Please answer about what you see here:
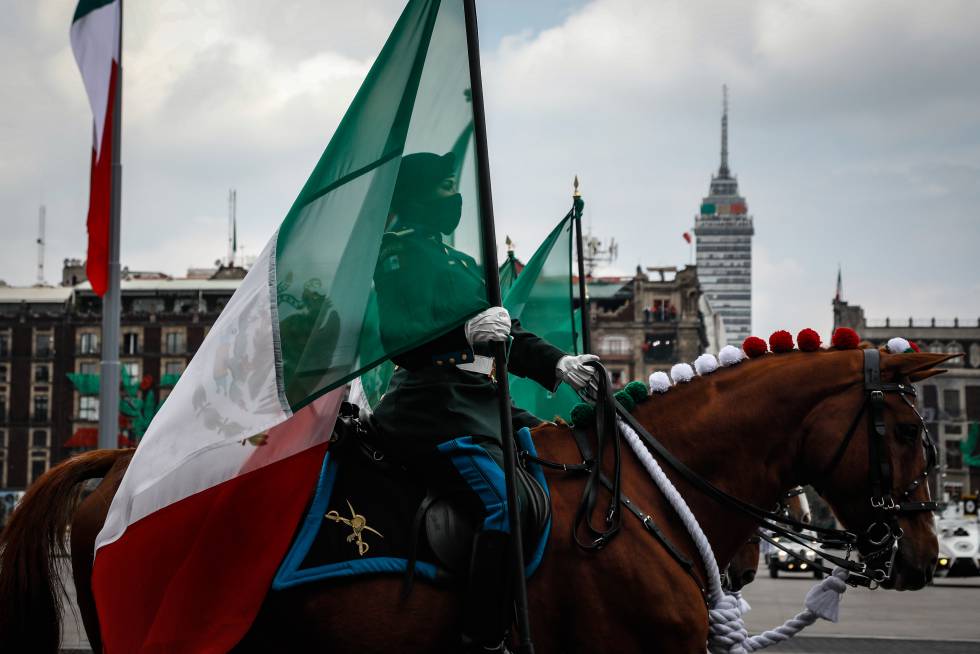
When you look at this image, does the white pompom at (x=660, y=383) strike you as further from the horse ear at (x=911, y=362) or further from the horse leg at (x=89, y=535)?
the horse leg at (x=89, y=535)

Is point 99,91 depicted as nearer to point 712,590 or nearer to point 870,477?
point 712,590

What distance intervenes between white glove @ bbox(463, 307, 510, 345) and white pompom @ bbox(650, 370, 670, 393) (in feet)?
3.17

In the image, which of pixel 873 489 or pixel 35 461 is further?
pixel 35 461

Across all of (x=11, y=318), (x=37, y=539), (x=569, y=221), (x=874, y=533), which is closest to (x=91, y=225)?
(x=569, y=221)

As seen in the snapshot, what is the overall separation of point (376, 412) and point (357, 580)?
0.71m

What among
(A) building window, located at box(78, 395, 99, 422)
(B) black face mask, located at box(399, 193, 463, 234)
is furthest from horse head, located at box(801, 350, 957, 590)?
(A) building window, located at box(78, 395, 99, 422)

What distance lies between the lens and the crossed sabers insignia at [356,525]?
4.52m

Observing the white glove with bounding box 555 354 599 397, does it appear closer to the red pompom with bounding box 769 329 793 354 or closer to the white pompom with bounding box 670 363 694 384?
the white pompom with bounding box 670 363 694 384

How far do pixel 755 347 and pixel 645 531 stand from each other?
114cm

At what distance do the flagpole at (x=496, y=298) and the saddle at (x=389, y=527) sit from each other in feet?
0.73

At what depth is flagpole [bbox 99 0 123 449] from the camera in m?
12.3

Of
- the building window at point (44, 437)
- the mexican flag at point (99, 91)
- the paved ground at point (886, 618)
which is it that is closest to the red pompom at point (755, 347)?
the paved ground at point (886, 618)

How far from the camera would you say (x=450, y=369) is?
15.7 ft

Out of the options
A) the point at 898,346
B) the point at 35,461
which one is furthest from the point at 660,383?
the point at 35,461
